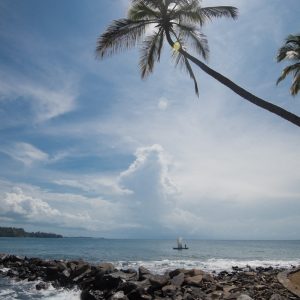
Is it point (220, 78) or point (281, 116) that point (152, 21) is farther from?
point (281, 116)

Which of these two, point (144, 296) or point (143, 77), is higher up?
point (143, 77)

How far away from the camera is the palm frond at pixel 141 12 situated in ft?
54.3

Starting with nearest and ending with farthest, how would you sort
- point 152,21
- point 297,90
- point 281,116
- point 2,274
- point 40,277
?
1. point 281,116
2. point 152,21
3. point 297,90
4. point 40,277
5. point 2,274

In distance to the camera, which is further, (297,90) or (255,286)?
(297,90)

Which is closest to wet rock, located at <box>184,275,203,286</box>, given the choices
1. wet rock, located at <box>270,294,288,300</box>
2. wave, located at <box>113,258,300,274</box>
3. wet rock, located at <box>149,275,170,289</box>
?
Answer: wet rock, located at <box>149,275,170,289</box>

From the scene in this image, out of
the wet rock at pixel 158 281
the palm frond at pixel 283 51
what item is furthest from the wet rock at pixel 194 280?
the palm frond at pixel 283 51

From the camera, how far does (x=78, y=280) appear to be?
24156mm

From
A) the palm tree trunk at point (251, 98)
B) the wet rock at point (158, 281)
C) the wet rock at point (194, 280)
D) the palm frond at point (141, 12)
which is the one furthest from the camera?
the wet rock at point (194, 280)

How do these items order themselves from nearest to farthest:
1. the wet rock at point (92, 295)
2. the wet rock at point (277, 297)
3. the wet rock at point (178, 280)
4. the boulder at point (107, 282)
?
the wet rock at point (277, 297) < the wet rock at point (92, 295) < the wet rock at point (178, 280) < the boulder at point (107, 282)

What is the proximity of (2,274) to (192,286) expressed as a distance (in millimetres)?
17847

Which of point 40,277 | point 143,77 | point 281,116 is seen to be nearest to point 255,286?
point 281,116

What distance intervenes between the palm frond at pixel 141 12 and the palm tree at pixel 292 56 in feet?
31.7

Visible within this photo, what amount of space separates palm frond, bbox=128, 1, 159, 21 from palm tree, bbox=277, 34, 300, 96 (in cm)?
967

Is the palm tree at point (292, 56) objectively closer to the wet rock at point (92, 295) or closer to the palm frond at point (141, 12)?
the palm frond at point (141, 12)
